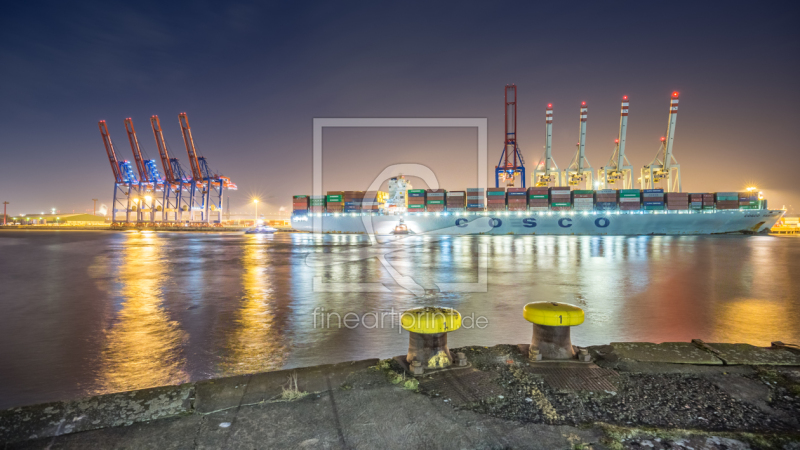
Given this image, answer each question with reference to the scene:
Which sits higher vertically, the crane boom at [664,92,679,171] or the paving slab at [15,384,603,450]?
the crane boom at [664,92,679,171]

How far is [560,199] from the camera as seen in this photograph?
47.5m

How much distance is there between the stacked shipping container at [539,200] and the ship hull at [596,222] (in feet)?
4.86

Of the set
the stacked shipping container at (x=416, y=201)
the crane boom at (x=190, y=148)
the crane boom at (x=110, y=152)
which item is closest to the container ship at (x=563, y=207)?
the stacked shipping container at (x=416, y=201)

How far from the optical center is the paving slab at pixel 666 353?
3.97 metres

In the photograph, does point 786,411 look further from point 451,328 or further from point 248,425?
point 248,425

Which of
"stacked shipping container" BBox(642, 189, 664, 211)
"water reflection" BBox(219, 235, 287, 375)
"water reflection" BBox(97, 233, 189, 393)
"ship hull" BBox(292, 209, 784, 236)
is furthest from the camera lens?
"stacked shipping container" BBox(642, 189, 664, 211)

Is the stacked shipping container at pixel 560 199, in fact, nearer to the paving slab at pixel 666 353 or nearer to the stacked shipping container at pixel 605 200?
the stacked shipping container at pixel 605 200

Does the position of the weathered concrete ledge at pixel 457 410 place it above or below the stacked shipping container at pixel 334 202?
below

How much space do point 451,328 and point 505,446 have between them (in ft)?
4.30

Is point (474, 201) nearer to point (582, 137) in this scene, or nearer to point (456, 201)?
point (456, 201)

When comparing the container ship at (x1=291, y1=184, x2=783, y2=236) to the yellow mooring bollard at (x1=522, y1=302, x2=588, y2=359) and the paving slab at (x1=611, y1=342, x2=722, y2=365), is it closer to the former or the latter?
the paving slab at (x1=611, y1=342, x2=722, y2=365)

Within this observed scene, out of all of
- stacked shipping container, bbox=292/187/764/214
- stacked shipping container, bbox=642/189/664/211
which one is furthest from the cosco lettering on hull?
stacked shipping container, bbox=642/189/664/211

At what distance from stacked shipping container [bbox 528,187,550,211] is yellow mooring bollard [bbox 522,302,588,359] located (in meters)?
46.7

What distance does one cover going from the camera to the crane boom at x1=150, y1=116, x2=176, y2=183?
2655 inches
